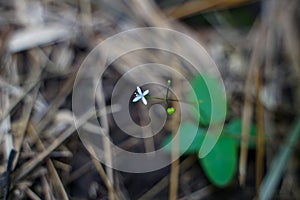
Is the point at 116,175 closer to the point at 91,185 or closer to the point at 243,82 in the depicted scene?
the point at 91,185

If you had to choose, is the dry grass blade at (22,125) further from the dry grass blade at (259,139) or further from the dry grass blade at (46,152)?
the dry grass blade at (259,139)

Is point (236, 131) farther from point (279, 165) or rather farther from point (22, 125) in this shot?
point (22, 125)

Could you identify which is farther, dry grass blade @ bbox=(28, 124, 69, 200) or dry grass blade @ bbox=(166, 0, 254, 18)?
dry grass blade @ bbox=(166, 0, 254, 18)

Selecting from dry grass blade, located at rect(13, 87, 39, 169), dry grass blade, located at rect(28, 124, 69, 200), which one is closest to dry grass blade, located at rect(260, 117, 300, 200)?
dry grass blade, located at rect(28, 124, 69, 200)

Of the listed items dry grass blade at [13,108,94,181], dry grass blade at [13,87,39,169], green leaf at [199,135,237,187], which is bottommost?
green leaf at [199,135,237,187]

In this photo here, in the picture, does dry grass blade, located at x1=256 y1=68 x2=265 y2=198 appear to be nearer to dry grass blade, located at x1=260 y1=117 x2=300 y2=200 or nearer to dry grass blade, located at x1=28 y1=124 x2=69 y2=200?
dry grass blade, located at x1=260 y1=117 x2=300 y2=200

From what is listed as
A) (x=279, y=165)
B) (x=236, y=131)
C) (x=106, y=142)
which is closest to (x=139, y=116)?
(x=106, y=142)
